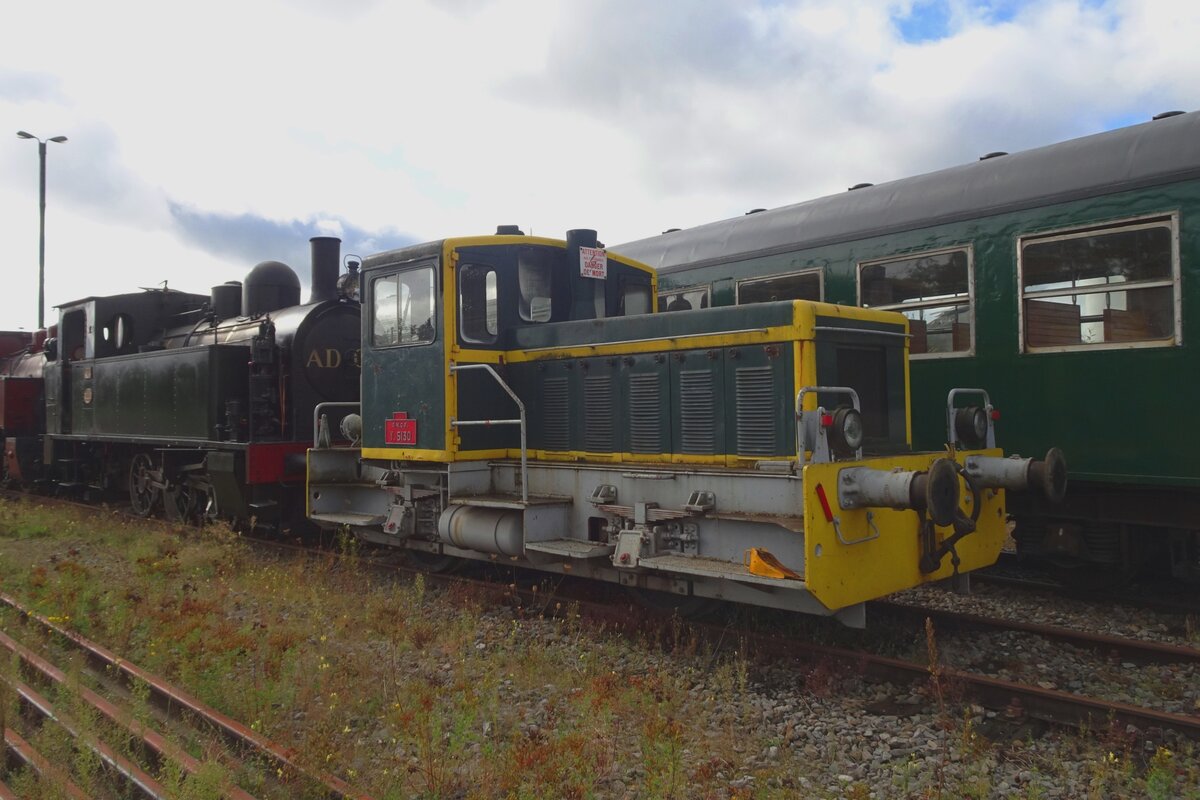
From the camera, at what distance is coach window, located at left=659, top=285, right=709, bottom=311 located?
9.51 metres

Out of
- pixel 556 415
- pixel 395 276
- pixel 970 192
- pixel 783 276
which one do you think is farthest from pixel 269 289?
pixel 970 192

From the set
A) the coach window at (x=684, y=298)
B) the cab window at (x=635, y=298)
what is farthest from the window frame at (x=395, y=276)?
the coach window at (x=684, y=298)

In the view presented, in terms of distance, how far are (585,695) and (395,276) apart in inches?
165

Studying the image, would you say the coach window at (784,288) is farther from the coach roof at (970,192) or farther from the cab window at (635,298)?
the cab window at (635,298)

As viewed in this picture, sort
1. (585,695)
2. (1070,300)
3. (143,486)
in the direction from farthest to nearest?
(143,486), (1070,300), (585,695)

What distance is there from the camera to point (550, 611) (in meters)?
6.90

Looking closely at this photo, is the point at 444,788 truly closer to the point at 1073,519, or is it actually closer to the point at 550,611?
the point at 550,611

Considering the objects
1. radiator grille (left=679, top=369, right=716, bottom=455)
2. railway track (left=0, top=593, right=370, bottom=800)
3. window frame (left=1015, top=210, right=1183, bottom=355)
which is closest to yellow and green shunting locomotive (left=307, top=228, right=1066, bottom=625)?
radiator grille (left=679, top=369, right=716, bottom=455)

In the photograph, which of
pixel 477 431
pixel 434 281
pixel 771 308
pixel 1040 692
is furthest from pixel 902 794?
pixel 434 281

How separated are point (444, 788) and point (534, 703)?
1.16m

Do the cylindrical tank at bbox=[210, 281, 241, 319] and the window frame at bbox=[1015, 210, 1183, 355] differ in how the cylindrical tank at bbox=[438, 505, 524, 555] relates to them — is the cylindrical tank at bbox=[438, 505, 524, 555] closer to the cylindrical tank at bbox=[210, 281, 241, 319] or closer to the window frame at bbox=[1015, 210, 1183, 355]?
the window frame at bbox=[1015, 210, 1183, 355]

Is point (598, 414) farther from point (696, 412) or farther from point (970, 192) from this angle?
point (970, 192)

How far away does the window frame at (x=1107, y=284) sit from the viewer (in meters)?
6.42

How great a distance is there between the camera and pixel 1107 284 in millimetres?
6789
